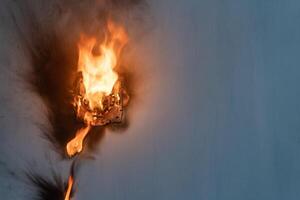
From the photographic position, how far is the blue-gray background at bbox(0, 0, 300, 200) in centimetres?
98

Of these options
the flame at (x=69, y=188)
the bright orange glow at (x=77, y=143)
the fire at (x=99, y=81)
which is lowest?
the flame at (x=69, y=188)

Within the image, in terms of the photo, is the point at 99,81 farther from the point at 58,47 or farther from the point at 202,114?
the point at 202,114

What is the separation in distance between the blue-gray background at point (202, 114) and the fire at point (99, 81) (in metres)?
0.06

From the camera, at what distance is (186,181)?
100cm

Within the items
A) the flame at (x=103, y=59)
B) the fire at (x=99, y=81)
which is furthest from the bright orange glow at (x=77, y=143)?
the flame at (x=103, y=59)

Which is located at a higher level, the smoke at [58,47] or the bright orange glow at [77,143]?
the smoke at [58,47]

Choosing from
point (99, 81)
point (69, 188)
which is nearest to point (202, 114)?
point (99, 81)

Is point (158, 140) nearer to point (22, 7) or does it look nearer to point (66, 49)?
point (66, 49)

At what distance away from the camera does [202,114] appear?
1.00 meters

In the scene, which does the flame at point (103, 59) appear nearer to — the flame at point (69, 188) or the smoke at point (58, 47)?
the smoke at point (58, 47)

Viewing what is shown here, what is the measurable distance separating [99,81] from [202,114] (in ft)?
A: 0.94

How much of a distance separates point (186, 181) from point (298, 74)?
0.41 m

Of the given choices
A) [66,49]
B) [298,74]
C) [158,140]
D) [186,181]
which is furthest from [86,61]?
[298,74]

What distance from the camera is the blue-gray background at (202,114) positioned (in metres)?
0.98
